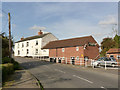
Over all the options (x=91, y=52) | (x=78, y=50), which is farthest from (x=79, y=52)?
(x=91, y=52)

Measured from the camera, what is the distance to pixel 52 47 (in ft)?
140

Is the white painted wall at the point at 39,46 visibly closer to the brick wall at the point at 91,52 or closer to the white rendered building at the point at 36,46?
the white rendered building at the point at 36,46

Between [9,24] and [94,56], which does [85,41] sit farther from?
[9,24]

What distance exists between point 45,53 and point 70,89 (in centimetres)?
3985

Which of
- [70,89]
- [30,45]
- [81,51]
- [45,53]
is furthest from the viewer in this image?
A: [30,45]

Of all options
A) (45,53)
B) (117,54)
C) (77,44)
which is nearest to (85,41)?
(77,44)

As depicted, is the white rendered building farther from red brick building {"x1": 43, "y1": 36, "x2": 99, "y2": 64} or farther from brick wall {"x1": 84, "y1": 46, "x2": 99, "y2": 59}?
brick wall {"x1": 84, "y1": 46, "x2": 99, "y2": 59}

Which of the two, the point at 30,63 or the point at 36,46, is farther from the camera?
the point at 36,46

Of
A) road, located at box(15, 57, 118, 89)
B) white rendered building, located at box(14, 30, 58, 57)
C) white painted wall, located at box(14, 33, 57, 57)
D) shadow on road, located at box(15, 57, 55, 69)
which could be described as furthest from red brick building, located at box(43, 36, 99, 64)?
road, located at box(15, 57, 118, 89)

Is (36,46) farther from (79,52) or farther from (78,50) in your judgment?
(79,52)

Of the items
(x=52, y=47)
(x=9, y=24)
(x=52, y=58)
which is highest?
(x=9, y=24)

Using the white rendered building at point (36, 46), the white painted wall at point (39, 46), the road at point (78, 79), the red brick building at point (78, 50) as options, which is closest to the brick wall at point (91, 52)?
the red brick building at point (78, 50)

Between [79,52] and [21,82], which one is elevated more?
[79,52]

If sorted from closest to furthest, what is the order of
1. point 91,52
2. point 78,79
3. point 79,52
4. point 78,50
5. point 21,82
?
1. point 21,82
2. point 78,79
3. point 79,52
4. point 78,50
5. point 91,52
